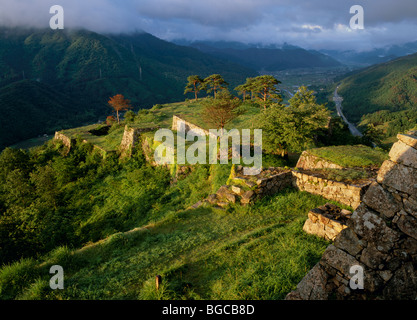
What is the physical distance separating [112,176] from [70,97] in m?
164

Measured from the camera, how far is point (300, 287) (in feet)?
15.0

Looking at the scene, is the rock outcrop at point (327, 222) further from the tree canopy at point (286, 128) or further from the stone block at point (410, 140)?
the tree canopy at point (286, 128)

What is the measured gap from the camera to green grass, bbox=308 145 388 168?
11117mm

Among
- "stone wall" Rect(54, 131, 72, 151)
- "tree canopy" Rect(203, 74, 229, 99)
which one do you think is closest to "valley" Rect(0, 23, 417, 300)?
"stone wall" Rect(54, 131, 72, 151)

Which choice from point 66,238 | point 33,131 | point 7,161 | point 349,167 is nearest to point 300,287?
point 349,167

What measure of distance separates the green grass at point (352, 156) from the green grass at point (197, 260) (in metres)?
3.23

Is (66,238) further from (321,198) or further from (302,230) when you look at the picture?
(321,198)

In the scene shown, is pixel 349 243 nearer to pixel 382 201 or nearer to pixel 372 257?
pixel 372 257

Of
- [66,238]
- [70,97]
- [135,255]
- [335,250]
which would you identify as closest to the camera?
[335,250]

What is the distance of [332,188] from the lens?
9.41 metres

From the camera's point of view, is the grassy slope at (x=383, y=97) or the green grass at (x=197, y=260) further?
the grassy slope at (x=383, y=97)

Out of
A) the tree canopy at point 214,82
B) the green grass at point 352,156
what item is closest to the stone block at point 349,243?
the green grass at point 352,156

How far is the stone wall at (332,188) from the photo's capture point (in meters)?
8.67

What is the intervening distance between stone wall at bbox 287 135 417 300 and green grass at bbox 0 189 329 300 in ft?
5.01
